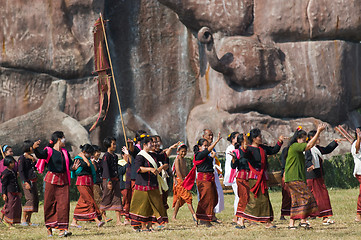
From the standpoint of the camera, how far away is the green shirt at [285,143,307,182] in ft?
33.0

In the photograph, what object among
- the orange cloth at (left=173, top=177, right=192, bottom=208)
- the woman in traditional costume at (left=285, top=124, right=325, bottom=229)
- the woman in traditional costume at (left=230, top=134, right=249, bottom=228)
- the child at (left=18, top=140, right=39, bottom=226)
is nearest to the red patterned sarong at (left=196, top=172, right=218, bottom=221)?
the woman in traditional costume at (left=230, top=134, right=249, bottom=228)

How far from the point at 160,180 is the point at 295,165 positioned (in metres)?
2.11

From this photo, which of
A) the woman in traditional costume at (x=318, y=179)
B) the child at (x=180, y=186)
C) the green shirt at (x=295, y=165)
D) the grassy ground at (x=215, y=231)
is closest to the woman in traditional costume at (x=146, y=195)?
the grassy ground at (x=215, y=231)

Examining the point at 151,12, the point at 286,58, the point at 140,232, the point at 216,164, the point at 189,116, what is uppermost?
the point at 151,12

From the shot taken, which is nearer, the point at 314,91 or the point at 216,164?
the point at 216,164

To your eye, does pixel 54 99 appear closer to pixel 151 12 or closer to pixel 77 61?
pixel 77 61

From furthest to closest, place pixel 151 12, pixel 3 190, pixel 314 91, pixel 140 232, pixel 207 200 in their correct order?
pixel 151 12
pixel 314 91
pixel 3 190
pixel 207 200
pixel 140 232

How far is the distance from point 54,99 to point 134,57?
2782mm

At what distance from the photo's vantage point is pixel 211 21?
19.6 metres

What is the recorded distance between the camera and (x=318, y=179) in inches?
443

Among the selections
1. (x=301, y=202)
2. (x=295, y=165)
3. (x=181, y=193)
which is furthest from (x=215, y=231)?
(x=181, y=193)

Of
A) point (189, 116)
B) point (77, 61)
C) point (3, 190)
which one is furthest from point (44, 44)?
point (3, 190)

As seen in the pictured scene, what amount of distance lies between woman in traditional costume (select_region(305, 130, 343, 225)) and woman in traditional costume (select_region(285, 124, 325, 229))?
2.43 feet

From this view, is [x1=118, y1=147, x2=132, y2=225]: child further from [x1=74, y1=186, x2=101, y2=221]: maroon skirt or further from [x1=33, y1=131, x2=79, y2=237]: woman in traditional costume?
[x1=33, y1=131, x2=79, y2=237]: woman in traditional costume
